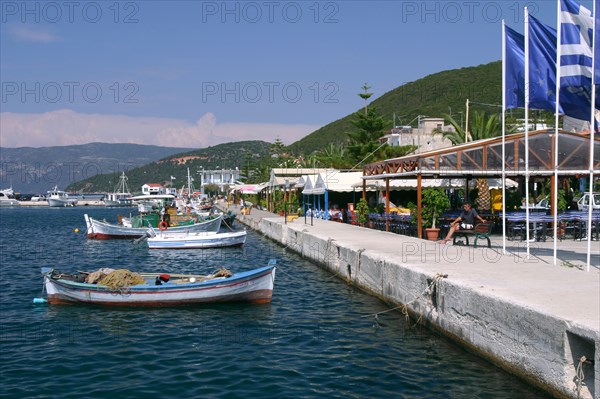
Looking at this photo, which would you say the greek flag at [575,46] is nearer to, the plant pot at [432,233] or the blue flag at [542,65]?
the blue flag at [542,65]

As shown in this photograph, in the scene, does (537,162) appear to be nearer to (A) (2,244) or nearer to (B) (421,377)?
(B) (421,377)

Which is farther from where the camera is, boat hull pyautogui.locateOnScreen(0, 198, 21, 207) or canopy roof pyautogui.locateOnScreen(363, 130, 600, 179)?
boat hull pyautogui.locateOnScreen(0, 198, 21, 207)

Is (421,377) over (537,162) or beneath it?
beneath

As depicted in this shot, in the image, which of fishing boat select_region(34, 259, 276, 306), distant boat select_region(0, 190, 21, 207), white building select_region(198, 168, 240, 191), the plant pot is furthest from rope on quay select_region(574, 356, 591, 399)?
distant boat select_region(0, 190, 21, 207)

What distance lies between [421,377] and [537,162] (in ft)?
43.7

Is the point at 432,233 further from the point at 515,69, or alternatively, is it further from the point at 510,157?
the point at 515,69

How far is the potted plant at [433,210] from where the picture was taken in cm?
2033

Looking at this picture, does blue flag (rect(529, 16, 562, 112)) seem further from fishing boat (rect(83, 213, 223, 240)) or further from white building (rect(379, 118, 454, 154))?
white building (rect(379, 118, 454, 154))

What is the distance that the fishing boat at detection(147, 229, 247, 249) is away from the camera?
1183 inches

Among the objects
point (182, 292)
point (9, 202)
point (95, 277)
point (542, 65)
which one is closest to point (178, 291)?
point (182, 292)

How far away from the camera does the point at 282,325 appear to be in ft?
43.3

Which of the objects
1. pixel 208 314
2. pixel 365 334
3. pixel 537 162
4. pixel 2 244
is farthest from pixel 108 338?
pixel 2 244

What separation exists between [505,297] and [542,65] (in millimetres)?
7548

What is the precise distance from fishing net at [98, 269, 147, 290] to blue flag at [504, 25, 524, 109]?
1055cm
